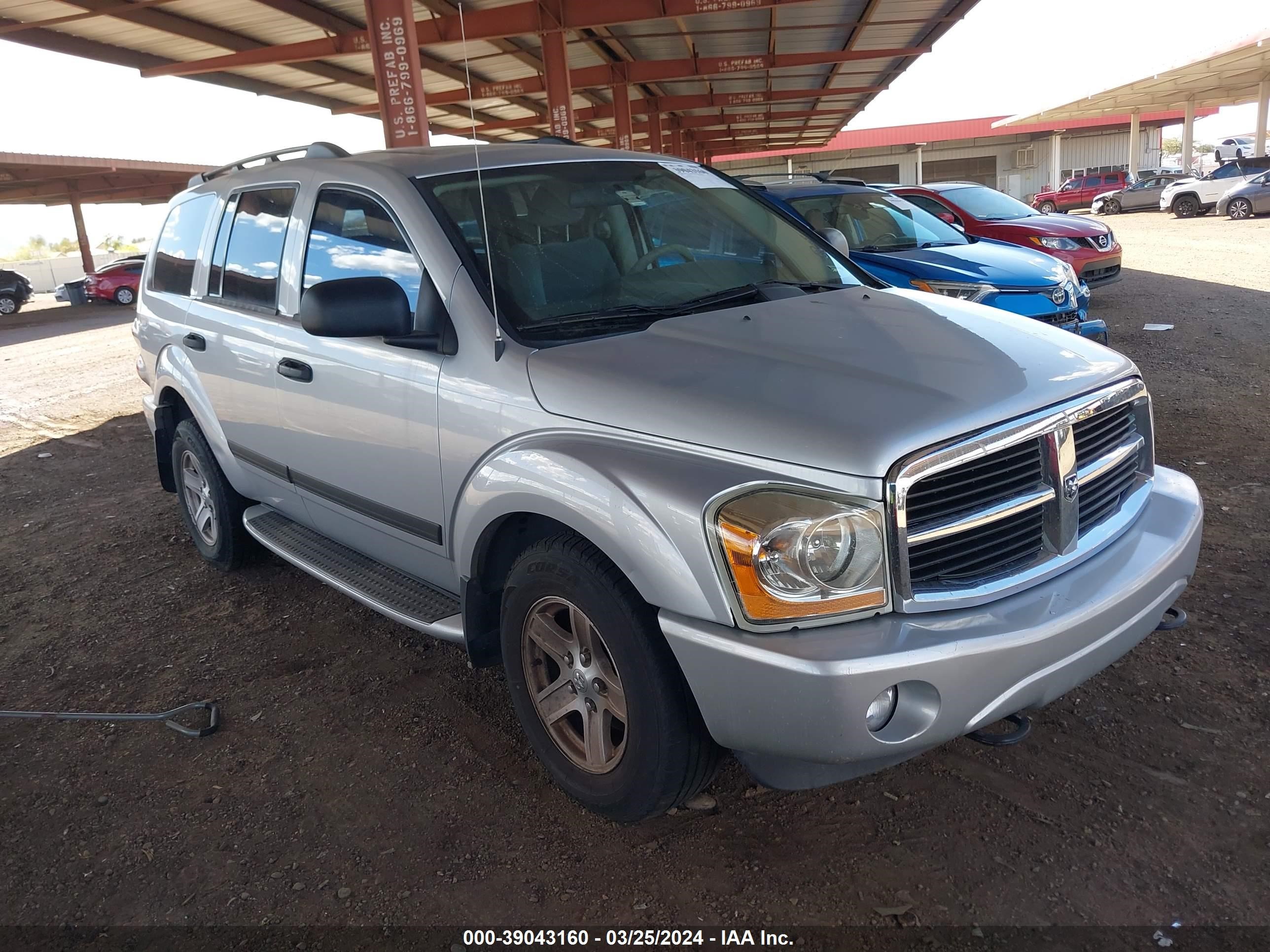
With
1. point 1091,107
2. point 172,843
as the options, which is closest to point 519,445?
point 172,843

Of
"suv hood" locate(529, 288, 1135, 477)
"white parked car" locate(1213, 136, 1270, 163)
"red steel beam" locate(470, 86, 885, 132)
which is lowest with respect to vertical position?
"suv hood" locate(529, 288, 1135, 477)

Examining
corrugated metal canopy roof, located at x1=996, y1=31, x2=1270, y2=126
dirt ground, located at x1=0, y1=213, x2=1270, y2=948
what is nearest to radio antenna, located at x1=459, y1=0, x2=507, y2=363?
dirt ground, located at x1=0, y1=213, x2=1270, y2=948

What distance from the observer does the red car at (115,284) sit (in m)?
28.3

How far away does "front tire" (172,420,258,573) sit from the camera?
179 inches

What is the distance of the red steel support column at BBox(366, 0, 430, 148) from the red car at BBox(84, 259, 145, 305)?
67.7 ft

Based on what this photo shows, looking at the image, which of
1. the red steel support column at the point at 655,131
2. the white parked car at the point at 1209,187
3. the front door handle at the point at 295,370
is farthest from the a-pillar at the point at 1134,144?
the front door handle at the point at 295,370

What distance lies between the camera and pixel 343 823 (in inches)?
110

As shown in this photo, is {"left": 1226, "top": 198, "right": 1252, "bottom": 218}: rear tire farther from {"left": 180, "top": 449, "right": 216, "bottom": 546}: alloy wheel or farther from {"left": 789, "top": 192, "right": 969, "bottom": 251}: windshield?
{"left": 180, "top": 449, "right": 216, "bottom": 546}: alloy wheel

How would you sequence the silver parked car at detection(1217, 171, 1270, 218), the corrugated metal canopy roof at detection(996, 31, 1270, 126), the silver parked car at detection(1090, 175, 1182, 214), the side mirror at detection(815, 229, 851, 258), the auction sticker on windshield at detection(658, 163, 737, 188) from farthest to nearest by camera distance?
the silver parked car at detection(1090, 175, 1182, 214)
the corrugated metal canopy roof at detection(996, 31, 1270, 126)
the silver parked car at detection(1217, 171, 1270, 218)
the side mirror at detection(815, 229, 851, 258)
the auction sticker on windshield at detection(658, 163, 737, 188)

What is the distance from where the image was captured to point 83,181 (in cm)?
3325

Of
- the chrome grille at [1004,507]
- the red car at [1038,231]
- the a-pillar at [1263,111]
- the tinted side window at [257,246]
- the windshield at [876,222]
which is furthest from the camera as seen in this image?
the a-pillar at [1263,111]

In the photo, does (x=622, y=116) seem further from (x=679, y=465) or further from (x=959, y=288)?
(x=679, y=465)

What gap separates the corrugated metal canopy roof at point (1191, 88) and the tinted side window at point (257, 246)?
98.7 ft

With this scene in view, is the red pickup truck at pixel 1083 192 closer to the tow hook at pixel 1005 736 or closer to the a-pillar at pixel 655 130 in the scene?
the a-pillar at pixel 655 130
